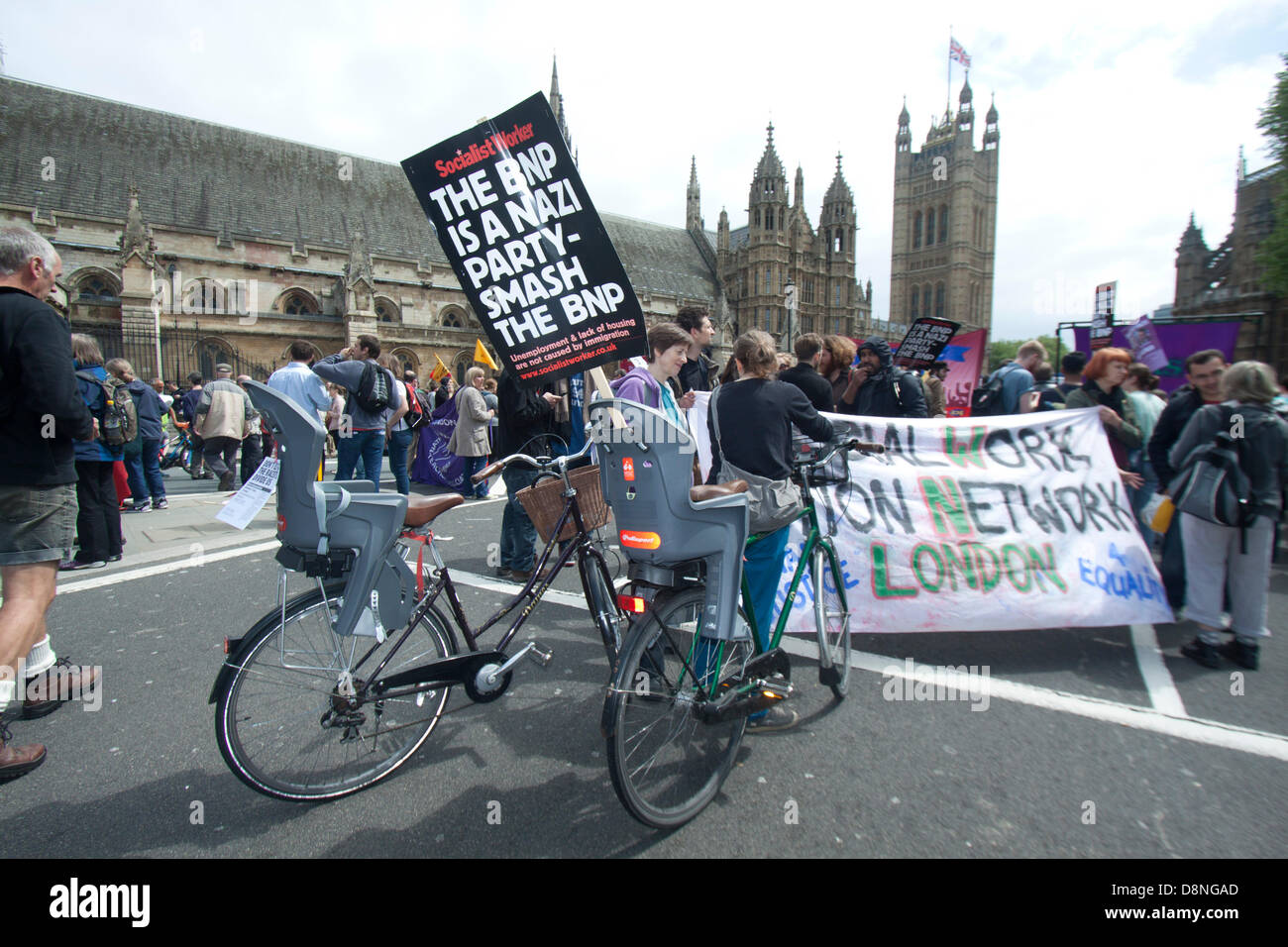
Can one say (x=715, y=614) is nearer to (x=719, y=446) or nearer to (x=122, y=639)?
(x=719, y=446)

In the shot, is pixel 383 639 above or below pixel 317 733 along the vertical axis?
above

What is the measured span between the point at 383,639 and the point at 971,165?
99331 millimetres

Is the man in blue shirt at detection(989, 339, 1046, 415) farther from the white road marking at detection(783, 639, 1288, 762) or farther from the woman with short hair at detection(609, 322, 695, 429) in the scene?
the woman with short hair at detection(609, 322, 695, 429)

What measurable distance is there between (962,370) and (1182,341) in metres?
3.45

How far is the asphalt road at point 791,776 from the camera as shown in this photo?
233cm

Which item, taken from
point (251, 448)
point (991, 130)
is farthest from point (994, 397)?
point (991, 130)

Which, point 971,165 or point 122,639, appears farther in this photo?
point 971,165

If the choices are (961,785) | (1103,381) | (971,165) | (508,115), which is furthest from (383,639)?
(971,165)

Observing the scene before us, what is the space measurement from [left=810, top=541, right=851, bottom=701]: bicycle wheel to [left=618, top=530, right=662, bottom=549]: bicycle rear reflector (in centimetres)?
124

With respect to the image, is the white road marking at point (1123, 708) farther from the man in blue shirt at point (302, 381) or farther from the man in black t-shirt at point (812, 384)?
the man in blue shirt at point (302, 381)

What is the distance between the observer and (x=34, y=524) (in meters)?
2.81

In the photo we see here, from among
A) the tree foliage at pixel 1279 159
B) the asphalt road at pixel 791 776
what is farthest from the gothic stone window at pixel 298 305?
the tree foliage at pixel 1279 159

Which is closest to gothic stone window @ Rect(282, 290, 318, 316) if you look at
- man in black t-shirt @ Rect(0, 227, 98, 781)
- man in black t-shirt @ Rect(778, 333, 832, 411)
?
man in black t-shirt @ Rect(0, 227, 98, 781)

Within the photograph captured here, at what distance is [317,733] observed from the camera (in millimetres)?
2678
